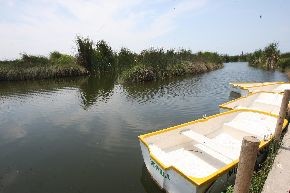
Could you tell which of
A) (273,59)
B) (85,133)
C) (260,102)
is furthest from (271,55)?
(85,133)

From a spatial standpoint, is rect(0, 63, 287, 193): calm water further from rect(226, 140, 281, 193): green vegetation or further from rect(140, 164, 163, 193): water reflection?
rect(226, 140, 281, 193): green vegetation

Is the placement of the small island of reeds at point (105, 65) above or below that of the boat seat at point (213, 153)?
above

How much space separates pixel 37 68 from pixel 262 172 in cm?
2914

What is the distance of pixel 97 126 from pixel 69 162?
3.54 meters

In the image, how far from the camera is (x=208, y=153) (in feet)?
22.9

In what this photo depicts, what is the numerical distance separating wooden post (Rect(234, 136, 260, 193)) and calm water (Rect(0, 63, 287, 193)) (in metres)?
3.02

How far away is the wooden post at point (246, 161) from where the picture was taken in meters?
3.81

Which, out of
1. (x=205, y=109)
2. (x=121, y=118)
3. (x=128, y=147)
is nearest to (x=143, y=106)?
(x=121, y=118)

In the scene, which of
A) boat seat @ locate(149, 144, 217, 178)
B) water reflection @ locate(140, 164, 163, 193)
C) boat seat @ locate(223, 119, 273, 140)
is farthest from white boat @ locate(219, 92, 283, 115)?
water reflection @ locate(140, 164, 163, 193)

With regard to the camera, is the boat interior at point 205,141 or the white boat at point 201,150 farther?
the boat interior at point 205,141

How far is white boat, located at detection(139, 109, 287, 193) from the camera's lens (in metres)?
5.54

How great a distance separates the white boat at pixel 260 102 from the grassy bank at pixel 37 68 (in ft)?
77.0

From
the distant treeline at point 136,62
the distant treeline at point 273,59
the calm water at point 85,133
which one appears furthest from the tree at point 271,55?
the calm water at point 85,133

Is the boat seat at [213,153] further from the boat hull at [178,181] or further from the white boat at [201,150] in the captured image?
the boat hull at [178,181]
